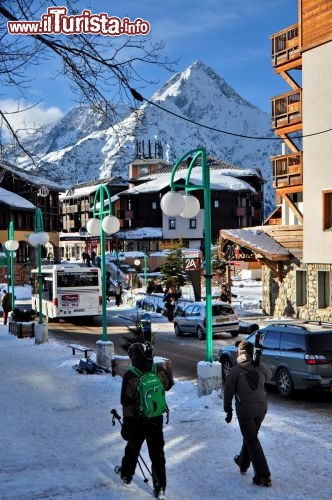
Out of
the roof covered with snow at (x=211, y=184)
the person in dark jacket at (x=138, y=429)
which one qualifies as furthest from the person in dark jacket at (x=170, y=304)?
the roof covered with snow at (x=211, y=184)

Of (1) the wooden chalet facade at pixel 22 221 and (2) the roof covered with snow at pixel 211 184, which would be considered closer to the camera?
(1) the wooden chalet facade at pixel 22 221

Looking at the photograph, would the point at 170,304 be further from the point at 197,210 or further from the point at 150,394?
the point at 150,394

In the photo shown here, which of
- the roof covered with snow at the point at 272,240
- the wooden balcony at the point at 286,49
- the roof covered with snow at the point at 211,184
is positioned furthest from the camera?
the roof covered with snow at the point at 211,184

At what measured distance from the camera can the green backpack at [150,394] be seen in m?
7.35

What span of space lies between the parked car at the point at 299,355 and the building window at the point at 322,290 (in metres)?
13.8

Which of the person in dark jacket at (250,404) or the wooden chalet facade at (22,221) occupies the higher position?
the wooden chalet facade at (22,221)

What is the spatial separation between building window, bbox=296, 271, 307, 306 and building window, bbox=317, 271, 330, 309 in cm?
173

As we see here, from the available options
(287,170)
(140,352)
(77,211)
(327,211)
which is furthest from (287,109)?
(77,211)

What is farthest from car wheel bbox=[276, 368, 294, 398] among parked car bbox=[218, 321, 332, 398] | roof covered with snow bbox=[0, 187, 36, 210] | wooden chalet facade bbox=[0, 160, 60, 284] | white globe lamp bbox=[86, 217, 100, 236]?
roof covered with snow bbox=[0, 187, 36, 210]

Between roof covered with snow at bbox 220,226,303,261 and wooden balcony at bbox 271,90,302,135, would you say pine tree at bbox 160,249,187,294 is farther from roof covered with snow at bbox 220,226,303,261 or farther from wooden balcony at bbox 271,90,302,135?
wooden balcony at bbox 271,90,302,135

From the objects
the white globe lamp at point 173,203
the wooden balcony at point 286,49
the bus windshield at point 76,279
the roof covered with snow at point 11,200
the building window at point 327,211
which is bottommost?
the bus windshield at point 76,279

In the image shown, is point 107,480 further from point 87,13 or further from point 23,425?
point 87,13

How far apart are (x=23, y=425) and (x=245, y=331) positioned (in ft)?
60.9

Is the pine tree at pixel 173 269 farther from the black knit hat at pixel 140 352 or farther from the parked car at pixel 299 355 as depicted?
the black knit hat at pixel 140 352
